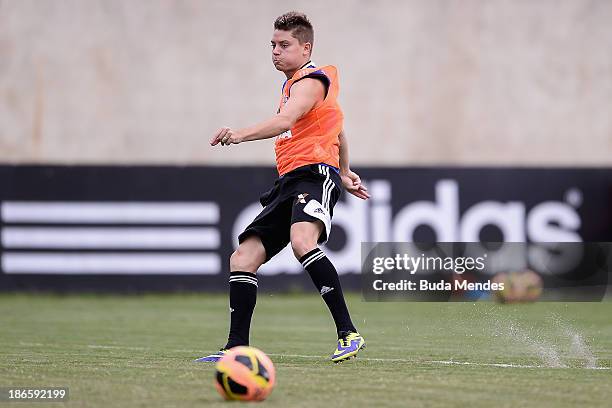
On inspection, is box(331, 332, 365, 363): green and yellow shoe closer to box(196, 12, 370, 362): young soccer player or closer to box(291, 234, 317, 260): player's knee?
box(196, 12, 370, 362): young soccer player

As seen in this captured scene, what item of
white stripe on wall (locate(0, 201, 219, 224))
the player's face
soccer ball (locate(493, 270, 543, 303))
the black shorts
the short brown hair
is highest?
the short brown hair

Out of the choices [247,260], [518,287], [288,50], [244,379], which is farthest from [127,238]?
[244,379]

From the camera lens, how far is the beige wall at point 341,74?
18.9m

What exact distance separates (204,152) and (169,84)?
138cm

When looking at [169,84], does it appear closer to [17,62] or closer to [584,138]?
[17,62]

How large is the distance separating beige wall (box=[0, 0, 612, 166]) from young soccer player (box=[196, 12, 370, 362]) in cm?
1165


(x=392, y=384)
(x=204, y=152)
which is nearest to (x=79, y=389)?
(x=392, y=384)

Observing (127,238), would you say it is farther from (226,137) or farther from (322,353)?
(226,137)

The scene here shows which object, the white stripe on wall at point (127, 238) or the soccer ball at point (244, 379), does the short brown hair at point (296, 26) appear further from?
the white stripe on wall at point (127, 238)

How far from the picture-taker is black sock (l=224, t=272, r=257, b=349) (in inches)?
283

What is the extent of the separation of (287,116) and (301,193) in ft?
1.83

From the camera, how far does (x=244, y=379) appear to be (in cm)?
530

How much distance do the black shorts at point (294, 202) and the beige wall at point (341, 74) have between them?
11.7m

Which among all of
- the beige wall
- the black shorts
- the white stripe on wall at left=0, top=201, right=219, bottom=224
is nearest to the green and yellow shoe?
the black shorts
